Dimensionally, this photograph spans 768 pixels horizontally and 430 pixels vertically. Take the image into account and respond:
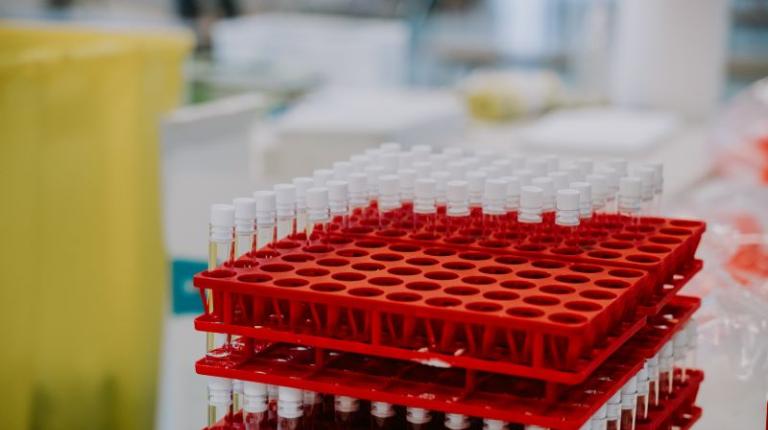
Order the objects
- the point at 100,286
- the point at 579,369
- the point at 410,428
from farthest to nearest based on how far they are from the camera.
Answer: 1. the point at 100,286
2. the point at 410,428
3. the point at 579,369

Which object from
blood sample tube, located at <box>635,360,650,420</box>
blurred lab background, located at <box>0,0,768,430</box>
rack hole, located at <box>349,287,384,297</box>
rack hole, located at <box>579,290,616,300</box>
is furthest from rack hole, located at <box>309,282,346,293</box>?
blurred lab background, located at <box>0,0,768,430</box>

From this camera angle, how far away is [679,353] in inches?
49.1

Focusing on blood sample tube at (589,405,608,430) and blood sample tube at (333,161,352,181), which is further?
blood sample tube at (333,161,352,181)

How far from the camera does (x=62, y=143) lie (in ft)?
7.73

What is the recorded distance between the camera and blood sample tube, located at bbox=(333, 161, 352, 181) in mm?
1289

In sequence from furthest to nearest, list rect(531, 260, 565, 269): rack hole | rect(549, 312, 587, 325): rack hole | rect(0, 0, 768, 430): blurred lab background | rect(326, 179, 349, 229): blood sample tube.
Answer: rect(0, 0, 768, 430): blurred lab background
rect(326, 179, 349, 229): blood sample tube
rect(531, 260, 565, 269): rack hole
rect(549, 312, 587, 325): rack hole

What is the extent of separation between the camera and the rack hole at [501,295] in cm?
96

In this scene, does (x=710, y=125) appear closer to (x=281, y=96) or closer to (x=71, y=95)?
(x=281, y=96)

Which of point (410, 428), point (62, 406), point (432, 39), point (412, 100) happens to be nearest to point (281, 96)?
point (412, 100)

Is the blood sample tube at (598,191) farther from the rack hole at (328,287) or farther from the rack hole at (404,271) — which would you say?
the rack hole at (328,287)

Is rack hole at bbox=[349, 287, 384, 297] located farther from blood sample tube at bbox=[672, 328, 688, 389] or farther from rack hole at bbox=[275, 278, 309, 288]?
blood sample tube at bbox=[672, 328, 688, 389]

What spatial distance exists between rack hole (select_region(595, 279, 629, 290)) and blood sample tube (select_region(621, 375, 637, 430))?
0.34 feet

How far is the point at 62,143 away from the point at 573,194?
152 centimetres

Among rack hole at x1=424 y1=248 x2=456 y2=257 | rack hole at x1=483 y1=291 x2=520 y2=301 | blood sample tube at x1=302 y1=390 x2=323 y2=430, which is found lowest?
blood sample tube at x1=302 y1=390 x2=323 y2=430
